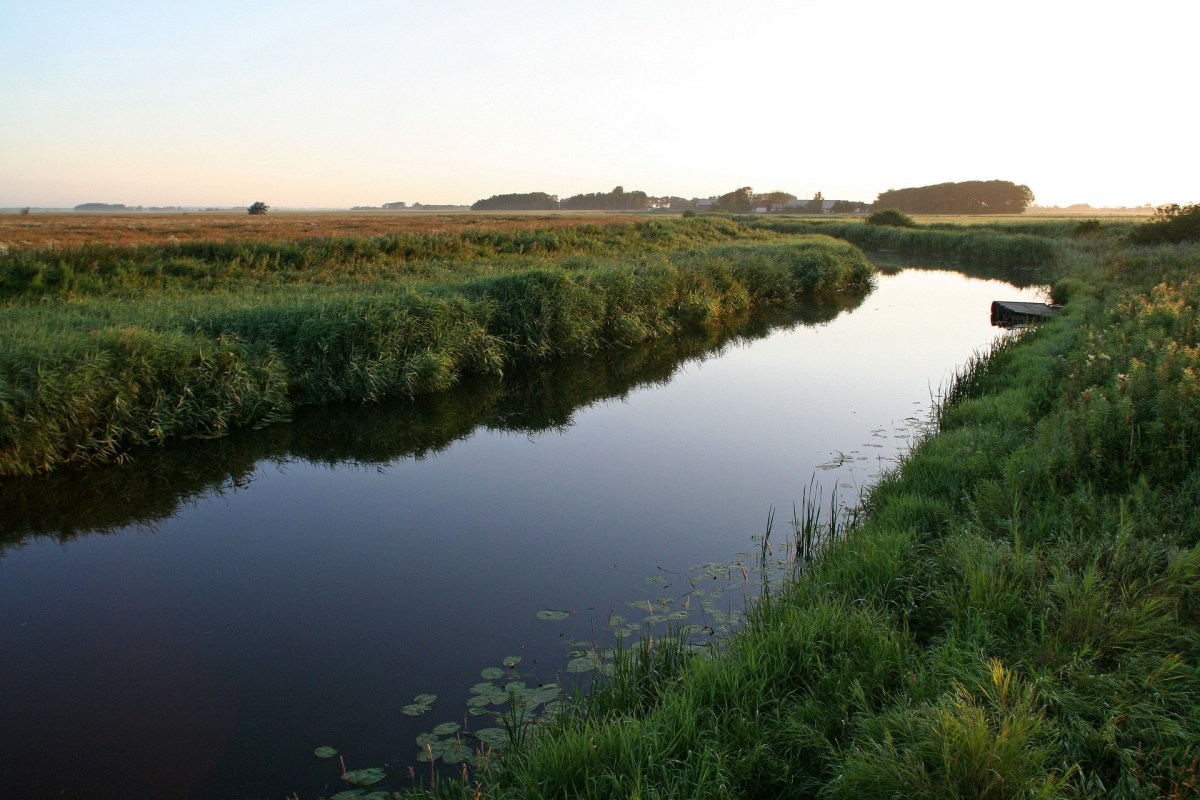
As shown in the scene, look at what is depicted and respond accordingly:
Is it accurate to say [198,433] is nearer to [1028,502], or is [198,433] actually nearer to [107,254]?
[1028,502]

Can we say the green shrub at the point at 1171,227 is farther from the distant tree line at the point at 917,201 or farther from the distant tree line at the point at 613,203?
the distant tree line at the point at 613,203

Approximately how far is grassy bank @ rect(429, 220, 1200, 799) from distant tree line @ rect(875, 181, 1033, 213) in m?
95.7

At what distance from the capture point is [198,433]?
9266 millimetres

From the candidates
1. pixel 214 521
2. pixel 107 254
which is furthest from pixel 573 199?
pixel 214 521

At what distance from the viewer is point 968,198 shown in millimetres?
94062

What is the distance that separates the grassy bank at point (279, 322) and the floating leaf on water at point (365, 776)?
6.44 metres

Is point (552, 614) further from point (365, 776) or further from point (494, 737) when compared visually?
point (365, 776)

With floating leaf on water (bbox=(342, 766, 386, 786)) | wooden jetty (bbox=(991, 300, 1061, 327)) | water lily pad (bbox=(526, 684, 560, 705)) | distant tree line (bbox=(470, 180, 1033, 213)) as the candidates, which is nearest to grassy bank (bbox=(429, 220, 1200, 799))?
water lily pad (bbox=(526, 684, 560, 705))

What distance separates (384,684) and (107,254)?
16341 millimetres

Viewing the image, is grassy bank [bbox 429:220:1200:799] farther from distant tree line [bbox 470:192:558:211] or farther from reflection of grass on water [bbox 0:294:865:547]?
distant tree line [bbox 470:192:558:211]

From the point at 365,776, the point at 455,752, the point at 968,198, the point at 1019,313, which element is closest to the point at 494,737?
the point at 455,752

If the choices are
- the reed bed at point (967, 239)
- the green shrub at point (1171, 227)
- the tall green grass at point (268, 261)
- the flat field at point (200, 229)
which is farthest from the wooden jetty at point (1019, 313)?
the flat field at point (200, 229)

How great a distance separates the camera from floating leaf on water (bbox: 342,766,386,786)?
374 centimetres

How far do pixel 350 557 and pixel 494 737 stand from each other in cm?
303
